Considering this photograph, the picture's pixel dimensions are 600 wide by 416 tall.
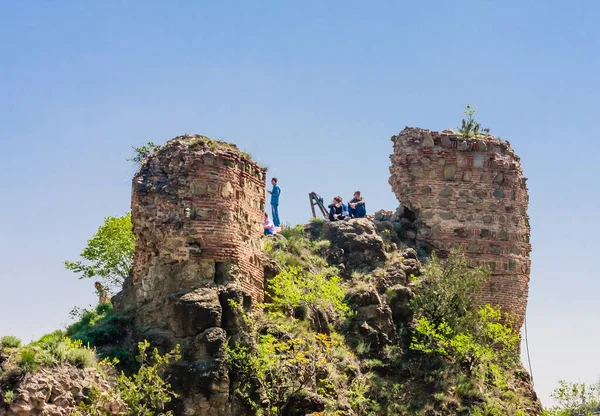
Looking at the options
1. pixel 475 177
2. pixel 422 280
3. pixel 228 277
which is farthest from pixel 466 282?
pixel 228 277

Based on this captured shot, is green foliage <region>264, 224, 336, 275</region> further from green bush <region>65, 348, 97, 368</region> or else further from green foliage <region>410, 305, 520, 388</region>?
green bush <region>65, 348, 97, 368</region>

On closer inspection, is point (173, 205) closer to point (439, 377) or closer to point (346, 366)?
point (346, 366)

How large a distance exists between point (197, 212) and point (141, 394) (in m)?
4.55

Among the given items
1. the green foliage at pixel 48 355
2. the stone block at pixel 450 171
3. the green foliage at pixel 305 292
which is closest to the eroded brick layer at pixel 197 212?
the green foliage at pixel 305 292

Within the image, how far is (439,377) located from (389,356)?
4.25 feet

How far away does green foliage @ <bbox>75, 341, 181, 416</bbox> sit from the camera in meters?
26.1

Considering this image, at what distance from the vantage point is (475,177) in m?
35.9

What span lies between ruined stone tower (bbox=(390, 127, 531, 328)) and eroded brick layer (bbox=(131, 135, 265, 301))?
6.63m

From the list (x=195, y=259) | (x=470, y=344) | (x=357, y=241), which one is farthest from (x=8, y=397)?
(x=357, y=241)

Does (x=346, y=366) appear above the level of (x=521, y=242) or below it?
below

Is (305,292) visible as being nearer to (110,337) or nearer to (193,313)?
(193,313)

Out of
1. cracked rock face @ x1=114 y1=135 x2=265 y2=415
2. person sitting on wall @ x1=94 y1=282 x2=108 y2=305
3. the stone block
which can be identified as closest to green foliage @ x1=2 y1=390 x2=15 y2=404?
cracked rock face @ x1=114 y1=135 x2=265 y2=415

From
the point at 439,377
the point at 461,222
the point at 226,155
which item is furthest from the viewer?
the point at 461,222

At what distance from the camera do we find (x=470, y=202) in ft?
117
